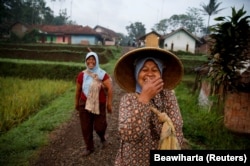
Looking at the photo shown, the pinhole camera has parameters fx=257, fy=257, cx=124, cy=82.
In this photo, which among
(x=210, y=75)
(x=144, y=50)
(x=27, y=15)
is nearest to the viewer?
(x=144, y=50)

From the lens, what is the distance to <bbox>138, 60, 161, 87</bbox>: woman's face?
168 cm

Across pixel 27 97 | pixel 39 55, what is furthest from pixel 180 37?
pixel 27 97

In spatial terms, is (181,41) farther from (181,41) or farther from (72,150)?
(72,150)

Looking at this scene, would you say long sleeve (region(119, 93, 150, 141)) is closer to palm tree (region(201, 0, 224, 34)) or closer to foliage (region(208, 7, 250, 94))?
foliage (region(208, 7, 250, 94))

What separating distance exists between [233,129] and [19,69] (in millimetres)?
11390

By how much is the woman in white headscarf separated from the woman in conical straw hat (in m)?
2.19

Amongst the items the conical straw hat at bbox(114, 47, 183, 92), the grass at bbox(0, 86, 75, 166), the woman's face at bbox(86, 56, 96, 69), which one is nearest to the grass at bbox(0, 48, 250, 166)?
the grass at bbox(0, 86, 75, 166)

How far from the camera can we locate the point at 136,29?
72.3 m

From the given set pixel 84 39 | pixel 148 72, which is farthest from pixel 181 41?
pixel 148 72

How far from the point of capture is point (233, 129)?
18.0 ft

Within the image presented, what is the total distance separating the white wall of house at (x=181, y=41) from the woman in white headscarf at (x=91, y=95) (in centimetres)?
3414

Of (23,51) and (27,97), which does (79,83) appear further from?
(23,51)

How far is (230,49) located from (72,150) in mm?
3506

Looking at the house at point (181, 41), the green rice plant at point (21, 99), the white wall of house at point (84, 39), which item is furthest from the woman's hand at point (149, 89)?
the white wall of house at point (84, 39)
